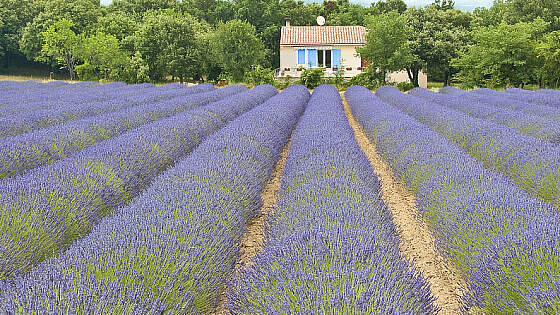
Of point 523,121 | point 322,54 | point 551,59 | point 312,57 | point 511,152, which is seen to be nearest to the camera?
point 511,152

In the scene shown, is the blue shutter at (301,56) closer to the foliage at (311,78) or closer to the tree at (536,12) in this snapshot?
the foliage at (311,78)

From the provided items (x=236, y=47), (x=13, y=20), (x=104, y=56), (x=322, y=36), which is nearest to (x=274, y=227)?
(x=236, y=47)

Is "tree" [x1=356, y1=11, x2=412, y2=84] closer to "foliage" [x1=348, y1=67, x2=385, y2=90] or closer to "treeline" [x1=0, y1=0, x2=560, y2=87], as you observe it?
"treeline" [x1=0, y1=0, x2=560, y2=87]

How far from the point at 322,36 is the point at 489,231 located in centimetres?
2735

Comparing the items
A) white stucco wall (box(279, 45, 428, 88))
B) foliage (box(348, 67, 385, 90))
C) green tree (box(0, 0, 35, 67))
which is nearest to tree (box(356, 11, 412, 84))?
foliage (box(348, 67, 385, 90))

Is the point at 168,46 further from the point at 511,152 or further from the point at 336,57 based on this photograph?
the point at 511,152

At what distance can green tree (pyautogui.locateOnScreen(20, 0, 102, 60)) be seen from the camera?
3284 centimetres

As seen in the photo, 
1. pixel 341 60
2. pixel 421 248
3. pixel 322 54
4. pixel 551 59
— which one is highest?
pixel 322 54

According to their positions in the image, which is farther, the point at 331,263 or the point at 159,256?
the point at 159,256

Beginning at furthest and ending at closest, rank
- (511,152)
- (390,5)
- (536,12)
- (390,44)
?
(390,5), (536,12), (390,44), (511,152)

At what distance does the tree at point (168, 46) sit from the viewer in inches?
1065

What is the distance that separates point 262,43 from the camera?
27.9 m

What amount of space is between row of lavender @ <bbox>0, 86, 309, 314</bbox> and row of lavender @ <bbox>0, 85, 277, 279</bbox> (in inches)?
11.3

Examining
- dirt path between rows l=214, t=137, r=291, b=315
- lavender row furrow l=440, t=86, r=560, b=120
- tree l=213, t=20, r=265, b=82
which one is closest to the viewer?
dirt path between rows l=214, t=137, r=291, b=315
